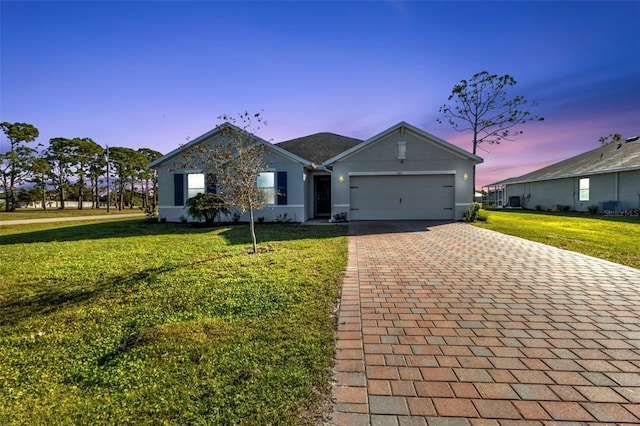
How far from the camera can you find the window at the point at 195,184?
47.1ft

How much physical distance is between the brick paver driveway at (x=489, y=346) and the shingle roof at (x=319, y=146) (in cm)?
1374

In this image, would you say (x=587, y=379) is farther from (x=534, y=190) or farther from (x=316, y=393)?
(x=534, y=190)

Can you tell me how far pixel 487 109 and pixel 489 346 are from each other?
85.8 ft

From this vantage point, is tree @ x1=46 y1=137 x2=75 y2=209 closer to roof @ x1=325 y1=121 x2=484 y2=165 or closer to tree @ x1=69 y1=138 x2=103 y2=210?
tree @ x1=69 y1=138 x2=103 y2=210

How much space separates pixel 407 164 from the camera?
13828mm

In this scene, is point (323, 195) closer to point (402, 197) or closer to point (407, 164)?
point (402, 197)

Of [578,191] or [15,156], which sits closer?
[578,191]

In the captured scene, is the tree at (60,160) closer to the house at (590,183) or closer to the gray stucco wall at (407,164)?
the gray stucco wall at (407,164)

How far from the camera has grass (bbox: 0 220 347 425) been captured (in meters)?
1.96

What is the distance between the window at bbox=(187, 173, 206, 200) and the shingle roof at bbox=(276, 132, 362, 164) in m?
5.99

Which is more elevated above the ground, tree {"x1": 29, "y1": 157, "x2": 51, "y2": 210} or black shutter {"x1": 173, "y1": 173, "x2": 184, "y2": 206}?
tree {"x1": 29, "y1": 157, "x2": 51, "y2": 210}

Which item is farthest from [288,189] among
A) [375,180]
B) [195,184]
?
[195,184]

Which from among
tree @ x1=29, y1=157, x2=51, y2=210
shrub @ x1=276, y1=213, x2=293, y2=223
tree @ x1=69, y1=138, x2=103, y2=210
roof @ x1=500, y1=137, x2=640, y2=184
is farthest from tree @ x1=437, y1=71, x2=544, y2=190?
tree @ x1=29, y1=157, x2=51, y2=210

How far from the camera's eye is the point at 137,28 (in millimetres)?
9453
